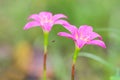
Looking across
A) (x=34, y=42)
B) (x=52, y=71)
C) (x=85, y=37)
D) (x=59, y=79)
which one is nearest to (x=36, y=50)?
(x=34, y=42)

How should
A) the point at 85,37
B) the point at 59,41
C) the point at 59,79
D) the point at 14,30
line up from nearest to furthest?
the point at 85,37 < the point at 59,79 < the point at 59,41 < the point at 14,30

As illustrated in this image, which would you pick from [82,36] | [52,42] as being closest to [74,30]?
[82,36]

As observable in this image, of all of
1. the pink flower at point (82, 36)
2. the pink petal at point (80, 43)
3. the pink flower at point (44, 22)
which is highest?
the pink flower at point (44, 22)

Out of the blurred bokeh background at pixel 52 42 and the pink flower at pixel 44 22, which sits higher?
the blurred bokeh background at pixel 52 42

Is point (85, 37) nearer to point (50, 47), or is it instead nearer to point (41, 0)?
point (50, 47)

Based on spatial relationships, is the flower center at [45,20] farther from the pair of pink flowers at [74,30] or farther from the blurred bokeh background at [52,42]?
the blurred bokeh background at [52,42]

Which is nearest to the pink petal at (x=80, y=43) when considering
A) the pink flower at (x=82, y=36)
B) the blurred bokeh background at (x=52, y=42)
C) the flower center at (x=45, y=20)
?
the pink flower at (x=82, y=36)

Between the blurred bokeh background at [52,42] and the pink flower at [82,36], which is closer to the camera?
the pink flower at [82,36]

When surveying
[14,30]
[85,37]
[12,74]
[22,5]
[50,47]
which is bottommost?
[85,37]

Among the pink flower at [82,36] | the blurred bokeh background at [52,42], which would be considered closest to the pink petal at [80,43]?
the pink flower at [82,36]
